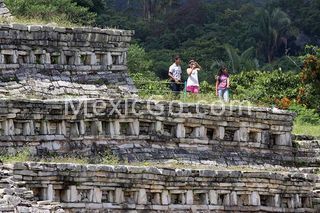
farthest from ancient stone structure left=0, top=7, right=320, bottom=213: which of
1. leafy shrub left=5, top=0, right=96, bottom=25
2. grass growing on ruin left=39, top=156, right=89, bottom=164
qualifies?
leafy shrub left=5, top=0, right=96, bottom=25

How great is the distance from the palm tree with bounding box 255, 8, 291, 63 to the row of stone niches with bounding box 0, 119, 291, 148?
131ft

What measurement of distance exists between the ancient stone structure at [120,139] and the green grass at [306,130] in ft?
5.18

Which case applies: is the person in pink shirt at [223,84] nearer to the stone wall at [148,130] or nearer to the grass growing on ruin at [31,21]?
the stone wall at [148,130]

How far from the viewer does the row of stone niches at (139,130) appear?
3412cm

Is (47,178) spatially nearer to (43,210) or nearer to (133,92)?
(43,210)

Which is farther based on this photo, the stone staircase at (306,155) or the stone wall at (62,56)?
the stone staircase at (306,155)

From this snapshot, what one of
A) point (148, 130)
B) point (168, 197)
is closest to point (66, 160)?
point (168, 197)

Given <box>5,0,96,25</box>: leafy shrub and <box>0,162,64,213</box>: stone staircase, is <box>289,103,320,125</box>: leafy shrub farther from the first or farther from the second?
<box>0,162,64,213</box>: stone staircase

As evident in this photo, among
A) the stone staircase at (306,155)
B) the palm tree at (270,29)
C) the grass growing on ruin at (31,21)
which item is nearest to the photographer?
the grass growing on ruin at (31,21)

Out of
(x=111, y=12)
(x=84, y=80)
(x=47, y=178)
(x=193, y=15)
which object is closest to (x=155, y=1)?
(x=193, y=15)

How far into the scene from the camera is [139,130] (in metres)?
35.6

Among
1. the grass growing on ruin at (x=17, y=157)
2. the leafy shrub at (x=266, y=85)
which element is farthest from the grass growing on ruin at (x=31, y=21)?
the leafy shrub at (x=266, y=85)

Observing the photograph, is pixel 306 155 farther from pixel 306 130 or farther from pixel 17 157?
pixel 17 157

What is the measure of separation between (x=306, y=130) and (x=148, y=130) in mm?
6407
